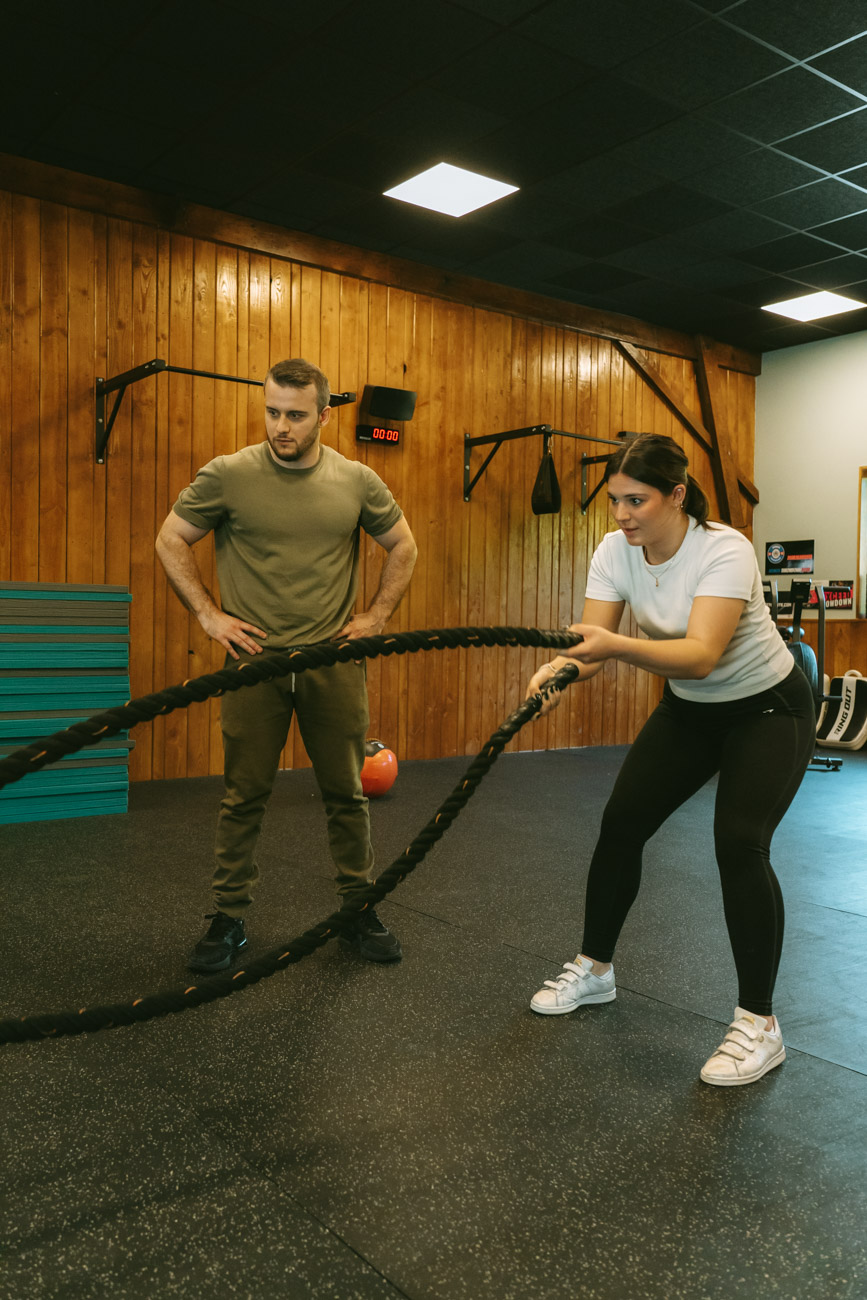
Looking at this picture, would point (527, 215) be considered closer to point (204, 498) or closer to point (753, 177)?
point (753, 177)

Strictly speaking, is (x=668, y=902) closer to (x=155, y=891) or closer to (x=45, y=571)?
(x=155, y=891)

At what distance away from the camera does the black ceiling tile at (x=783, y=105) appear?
13.8 feet

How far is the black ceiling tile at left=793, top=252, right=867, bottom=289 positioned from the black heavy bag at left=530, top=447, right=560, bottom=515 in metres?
2.09

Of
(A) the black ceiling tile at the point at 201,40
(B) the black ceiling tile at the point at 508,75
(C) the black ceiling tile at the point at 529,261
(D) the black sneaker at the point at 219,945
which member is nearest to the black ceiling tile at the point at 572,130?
(B) the black ceiling tile at the point at 508,75

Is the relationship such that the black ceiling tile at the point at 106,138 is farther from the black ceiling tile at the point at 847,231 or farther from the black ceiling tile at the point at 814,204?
the black ceiling tile at the point at 847,231

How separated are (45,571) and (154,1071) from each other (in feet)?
11.5

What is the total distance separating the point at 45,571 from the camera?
4.91m

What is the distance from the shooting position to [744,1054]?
192 centimetres

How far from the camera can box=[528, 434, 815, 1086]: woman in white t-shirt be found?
6.26 ft

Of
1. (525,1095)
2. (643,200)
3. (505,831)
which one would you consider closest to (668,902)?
(505,831)

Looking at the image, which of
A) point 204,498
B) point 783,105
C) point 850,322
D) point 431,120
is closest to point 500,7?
point 431,120

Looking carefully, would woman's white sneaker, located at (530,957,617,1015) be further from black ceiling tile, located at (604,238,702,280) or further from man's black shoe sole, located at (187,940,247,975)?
black ceiling tile, located at (604,238,702,280)

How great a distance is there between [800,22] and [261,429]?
10.6 ft

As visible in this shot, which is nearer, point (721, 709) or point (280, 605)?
point (721, 709)
